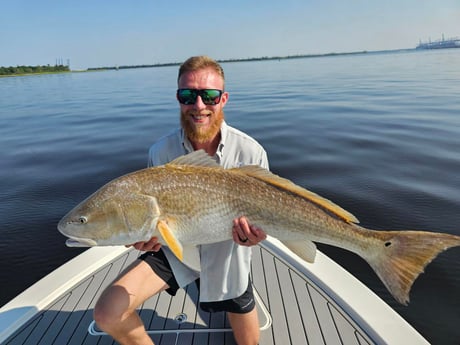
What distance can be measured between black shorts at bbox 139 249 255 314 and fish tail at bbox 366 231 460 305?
4.39 feet

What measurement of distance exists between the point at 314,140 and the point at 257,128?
→ 3025 millimetres

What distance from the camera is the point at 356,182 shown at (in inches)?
354

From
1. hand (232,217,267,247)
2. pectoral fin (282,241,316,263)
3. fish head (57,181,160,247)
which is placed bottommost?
pectoral fin (282,241,316,263)

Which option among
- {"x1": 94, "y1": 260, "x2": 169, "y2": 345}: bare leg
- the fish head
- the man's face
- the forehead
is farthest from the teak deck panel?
the forehead

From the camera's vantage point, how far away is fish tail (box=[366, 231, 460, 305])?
95.8 inches

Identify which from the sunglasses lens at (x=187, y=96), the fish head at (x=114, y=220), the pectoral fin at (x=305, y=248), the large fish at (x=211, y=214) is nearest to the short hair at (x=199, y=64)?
the sunglasses lens at (x=187, y=96)

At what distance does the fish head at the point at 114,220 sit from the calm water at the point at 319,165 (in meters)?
4.13

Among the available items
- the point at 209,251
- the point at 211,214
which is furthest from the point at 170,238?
the point at 209,251

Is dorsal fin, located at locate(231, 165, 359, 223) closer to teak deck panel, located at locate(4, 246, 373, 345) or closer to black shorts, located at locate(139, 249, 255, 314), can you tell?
black shorts, located at locate(139, 249, 255, 314)

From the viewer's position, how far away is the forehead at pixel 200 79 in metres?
3.24

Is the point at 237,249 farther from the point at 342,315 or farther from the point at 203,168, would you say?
the point at 342,315

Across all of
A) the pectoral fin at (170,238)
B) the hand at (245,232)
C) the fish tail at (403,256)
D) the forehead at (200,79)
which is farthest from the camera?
the forehead at (200,79)

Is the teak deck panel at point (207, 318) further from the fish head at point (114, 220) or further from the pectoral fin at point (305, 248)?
the fish head at point (114, 220)

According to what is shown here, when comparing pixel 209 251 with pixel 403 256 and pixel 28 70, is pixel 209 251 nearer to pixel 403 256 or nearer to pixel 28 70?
pixel 403 256
